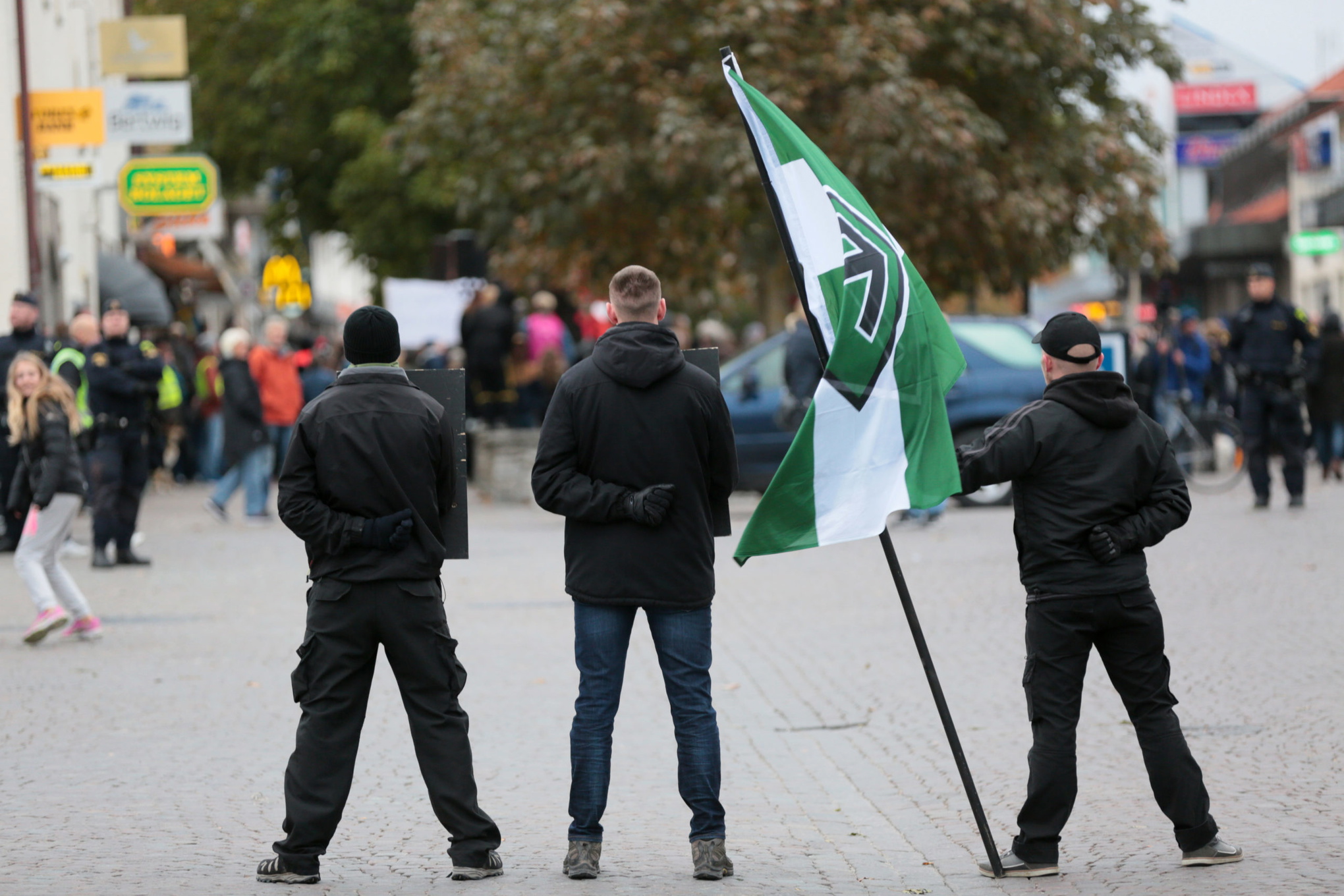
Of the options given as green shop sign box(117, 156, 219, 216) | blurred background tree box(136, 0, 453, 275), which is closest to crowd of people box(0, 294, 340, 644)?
green shop sign box(117, 156, 219, 216)

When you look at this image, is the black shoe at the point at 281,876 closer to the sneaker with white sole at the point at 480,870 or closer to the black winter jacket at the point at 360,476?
the sneaker with white sole at the point at 480,870

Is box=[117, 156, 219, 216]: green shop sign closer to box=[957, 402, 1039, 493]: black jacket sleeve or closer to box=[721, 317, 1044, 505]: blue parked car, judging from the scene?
box=[721, 317, 1044, 505]: blue parked car

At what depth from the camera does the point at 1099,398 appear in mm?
5438

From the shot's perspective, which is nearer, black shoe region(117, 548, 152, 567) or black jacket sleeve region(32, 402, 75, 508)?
black jacket sleeve region(32, 402, 75, 508)

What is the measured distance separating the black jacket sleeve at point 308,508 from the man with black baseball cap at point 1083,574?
1.78 m

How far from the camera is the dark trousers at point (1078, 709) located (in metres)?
5.39

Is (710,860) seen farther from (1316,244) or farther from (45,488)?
(1316,244)

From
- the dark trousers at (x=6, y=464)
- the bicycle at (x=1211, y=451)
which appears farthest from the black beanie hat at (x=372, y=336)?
the bicycle at (x=1211, y=451)

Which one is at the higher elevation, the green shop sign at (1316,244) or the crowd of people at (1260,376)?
the green shop sign at (1316,244)

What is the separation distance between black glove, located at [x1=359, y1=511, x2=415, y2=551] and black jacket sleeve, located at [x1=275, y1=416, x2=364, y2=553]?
0.07 ft

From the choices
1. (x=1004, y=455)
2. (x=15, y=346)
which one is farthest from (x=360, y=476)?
(x=15, y=346)

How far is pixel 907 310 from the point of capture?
5680mm

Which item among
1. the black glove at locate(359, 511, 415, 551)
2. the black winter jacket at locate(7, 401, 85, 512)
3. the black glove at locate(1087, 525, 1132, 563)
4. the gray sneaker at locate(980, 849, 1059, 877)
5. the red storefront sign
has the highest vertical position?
the red storefront sign

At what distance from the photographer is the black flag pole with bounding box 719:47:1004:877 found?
543 cm
